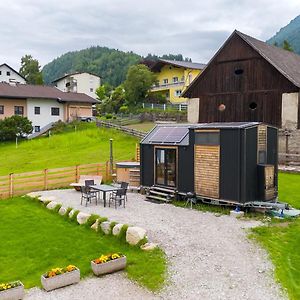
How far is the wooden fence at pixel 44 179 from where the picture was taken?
16.8 m

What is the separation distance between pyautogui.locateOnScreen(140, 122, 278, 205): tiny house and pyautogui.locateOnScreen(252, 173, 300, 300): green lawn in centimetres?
179

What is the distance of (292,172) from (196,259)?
45.0 feet

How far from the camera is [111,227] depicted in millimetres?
11250

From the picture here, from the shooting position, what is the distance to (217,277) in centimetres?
842

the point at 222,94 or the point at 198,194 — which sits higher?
the point at 222,94

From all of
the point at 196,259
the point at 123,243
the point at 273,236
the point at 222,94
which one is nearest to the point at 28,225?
the point at 123,243

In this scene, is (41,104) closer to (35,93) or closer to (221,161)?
(35,93)

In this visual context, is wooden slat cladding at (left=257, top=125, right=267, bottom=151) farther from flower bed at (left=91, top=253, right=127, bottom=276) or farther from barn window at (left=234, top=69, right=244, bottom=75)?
barn window at (left=234, top=69, right=244, bottom=75)

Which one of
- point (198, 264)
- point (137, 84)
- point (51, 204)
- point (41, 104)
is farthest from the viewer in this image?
point (137, 84)

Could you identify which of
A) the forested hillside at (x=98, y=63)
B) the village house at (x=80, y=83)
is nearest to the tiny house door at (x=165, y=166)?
the village house at (x=80, y=83)

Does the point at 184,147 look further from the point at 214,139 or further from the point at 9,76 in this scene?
the point at 9,76

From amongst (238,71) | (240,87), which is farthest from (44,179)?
(238,71)

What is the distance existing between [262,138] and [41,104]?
32466mm

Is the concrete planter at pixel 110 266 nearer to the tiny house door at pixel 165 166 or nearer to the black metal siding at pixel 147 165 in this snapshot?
the tiny house door at pixel 165 166
